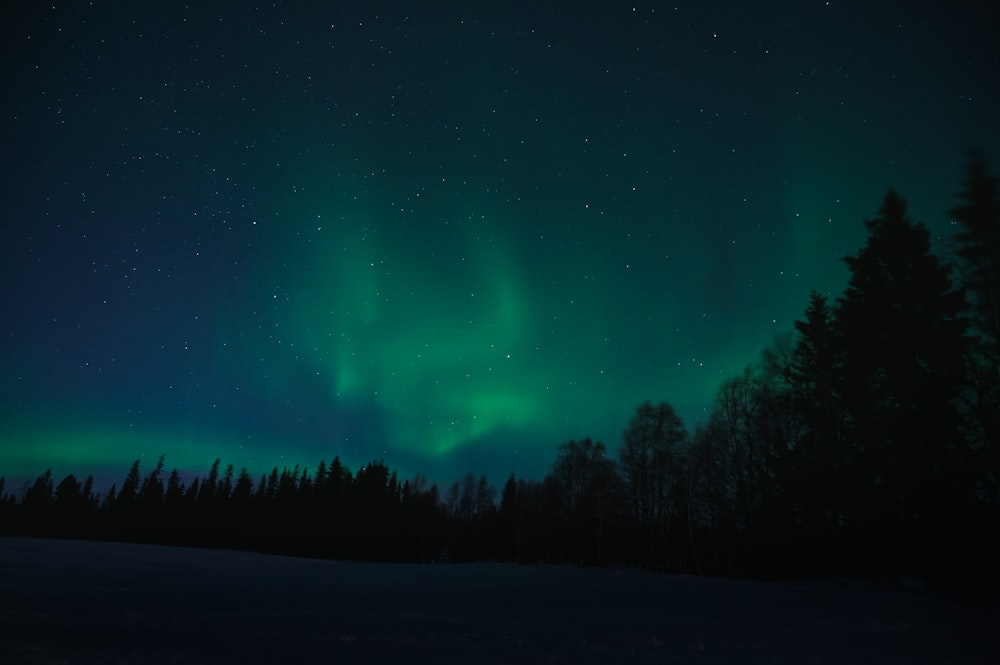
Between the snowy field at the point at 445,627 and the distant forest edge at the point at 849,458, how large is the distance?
4697mm

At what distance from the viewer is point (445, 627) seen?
7445 mm

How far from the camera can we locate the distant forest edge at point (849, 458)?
16219 mm

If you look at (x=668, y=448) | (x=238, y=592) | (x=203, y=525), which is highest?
(x=668, y=448)

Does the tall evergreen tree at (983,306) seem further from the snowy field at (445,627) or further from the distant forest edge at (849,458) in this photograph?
the snowy field at (445,627)

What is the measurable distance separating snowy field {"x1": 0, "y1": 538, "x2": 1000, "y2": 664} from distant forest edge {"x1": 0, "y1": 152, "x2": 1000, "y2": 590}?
4.70 meters

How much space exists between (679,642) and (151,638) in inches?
279

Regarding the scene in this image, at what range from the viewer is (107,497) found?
343ft

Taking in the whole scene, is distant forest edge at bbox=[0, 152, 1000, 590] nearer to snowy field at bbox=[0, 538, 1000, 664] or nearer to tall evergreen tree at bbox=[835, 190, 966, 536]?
tall evergreen tree at bbox=[835, 190, 966, 536]

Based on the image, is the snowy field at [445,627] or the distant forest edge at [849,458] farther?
the distant forest edge at [849,458]

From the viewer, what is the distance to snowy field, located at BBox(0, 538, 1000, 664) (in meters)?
5.35

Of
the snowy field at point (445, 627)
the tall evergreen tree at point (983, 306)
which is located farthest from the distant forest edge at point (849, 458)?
the snowy field at point (445, 627)

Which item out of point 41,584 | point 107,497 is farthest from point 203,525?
point 41,584

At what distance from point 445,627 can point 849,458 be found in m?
22.2

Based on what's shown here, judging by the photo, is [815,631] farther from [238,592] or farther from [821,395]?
[821,395]
